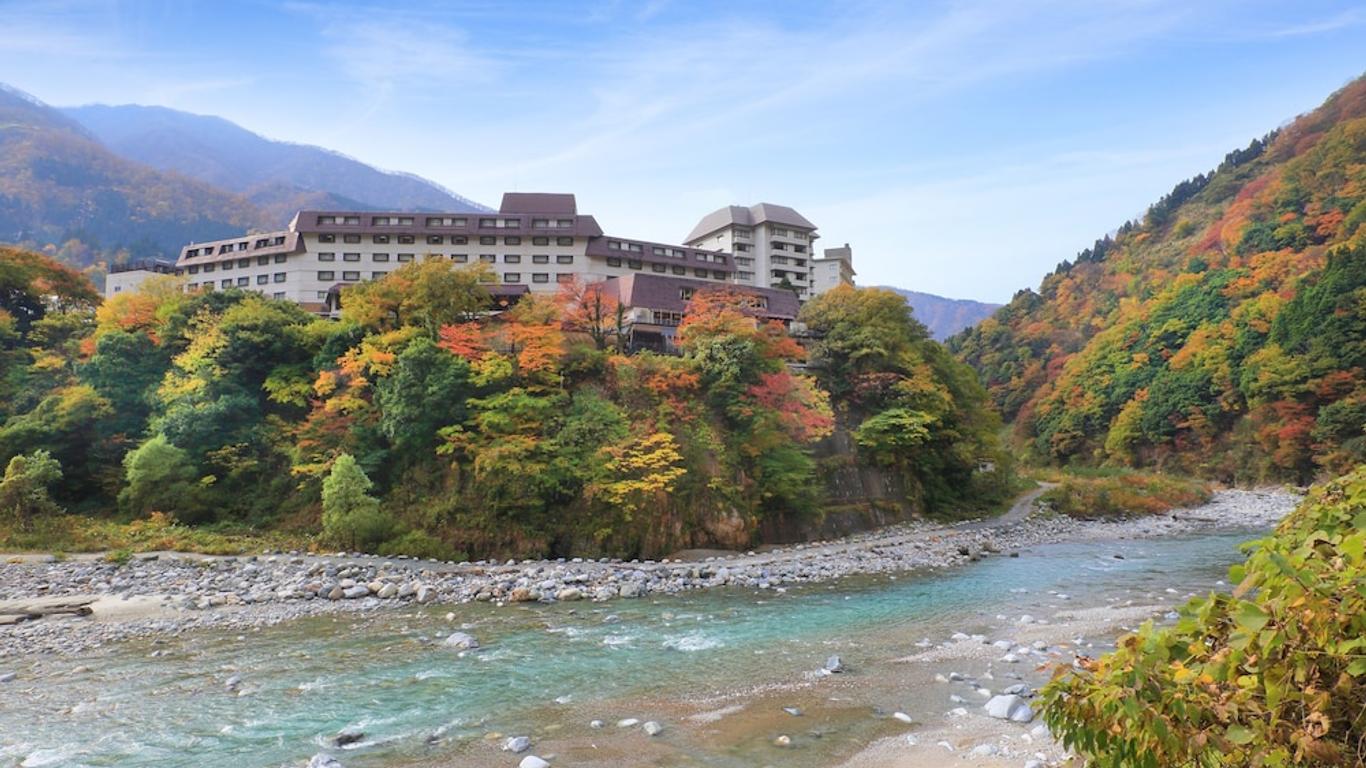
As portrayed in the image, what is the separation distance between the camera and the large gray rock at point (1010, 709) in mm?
8531

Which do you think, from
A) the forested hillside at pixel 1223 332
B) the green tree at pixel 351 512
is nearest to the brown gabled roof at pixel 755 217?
the forested hillside at pixel 1223 332

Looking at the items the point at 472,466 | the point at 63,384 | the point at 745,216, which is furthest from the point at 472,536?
the point at 745,216

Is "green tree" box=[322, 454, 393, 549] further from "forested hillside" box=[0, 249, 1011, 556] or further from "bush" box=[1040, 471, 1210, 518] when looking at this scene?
"bush" box=[1040, 471, 1210, 518]

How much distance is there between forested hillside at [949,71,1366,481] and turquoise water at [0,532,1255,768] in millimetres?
38648

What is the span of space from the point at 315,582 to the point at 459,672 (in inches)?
339

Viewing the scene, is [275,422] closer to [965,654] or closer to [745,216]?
[965,654]

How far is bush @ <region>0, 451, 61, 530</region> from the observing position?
73.7 ft

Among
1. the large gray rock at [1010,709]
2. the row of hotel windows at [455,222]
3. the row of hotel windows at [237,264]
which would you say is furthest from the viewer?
the row of hotel windows at [455,222]

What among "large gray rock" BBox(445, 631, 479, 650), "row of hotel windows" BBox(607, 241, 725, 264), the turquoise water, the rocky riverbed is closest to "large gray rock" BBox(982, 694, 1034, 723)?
the turquoise water

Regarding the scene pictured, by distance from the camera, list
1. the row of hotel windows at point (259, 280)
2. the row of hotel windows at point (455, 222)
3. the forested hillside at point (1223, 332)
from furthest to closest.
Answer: the row of hotel windows at point (455, 222), the row of hotel windows at point (259, 280), the forested hillside at point (1223, 332)

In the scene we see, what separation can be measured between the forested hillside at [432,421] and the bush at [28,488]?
0.48ft

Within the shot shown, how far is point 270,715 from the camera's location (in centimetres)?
948

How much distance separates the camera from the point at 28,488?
22750mm

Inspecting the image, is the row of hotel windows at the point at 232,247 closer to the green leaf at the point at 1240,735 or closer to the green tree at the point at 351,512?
the green tree at the point at 351,512
